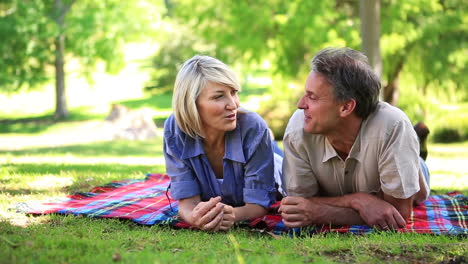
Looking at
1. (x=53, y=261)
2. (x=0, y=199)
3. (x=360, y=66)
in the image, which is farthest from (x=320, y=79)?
(x=0, y=199)

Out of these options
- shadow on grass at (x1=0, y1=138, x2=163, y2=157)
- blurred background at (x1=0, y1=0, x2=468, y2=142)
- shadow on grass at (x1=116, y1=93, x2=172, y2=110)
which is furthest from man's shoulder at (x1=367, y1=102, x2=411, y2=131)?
shadow on grass at (x1=116, y1=93, x2=172, y2=110)

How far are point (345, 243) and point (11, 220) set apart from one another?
259 cm

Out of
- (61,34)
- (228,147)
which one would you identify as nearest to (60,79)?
(61,34)

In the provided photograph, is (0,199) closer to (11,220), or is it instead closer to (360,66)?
(11,220)

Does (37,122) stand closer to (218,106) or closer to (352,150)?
(218,106)

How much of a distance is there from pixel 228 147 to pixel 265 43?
12164 mm

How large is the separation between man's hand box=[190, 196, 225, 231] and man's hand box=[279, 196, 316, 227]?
19.8 inches

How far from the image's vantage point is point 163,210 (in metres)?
4.94

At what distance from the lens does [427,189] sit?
5.09m

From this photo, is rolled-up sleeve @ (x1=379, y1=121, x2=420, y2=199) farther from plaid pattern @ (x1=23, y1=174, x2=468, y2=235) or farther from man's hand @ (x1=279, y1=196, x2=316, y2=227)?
man's hand @ (x1=279, y1=196, x2=316, y2=227)

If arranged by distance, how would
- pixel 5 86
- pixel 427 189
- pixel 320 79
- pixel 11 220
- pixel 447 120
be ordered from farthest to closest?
pixel 5 86 → pixel 447 120 → pixel 427 189 → pixel 11 220 → pixel 320 79

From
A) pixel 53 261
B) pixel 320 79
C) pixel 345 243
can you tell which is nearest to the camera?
pixel 53 261

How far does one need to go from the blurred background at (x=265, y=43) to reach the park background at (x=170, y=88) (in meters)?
0.05

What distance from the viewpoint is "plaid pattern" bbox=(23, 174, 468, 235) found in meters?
4.40
